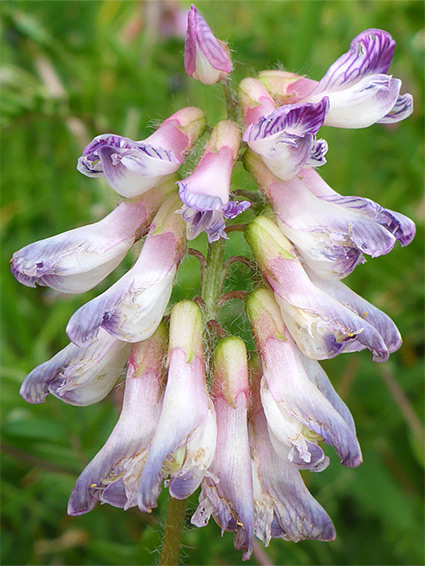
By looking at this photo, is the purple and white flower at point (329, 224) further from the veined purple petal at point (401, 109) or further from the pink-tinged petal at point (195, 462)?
the pink-tinged petal at point (195, 462)

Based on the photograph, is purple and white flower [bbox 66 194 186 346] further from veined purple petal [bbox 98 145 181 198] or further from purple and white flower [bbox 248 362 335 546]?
purple and white flower [bbox 248 362 335 546]

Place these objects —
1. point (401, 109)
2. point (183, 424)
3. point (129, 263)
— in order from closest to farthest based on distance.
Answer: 1. point (183, 424)
2. point (401, 109)
3. point (129, 263)

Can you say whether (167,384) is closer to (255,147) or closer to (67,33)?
(255,147)

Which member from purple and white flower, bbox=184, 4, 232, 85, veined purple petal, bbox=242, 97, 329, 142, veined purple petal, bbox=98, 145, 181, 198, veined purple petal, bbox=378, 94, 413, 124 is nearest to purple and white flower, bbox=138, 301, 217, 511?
veined purple petal, bbox=98, 145, 181, 198

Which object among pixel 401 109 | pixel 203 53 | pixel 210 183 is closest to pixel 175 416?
A: pixel 210 183

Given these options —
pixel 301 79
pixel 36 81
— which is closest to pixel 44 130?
pixel 36 81

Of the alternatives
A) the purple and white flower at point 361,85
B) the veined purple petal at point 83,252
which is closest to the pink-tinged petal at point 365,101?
the purple and white flower at point 361,85

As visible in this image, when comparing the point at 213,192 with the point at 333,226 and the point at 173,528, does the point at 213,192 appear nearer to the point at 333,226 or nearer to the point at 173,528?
the point at 333,226
